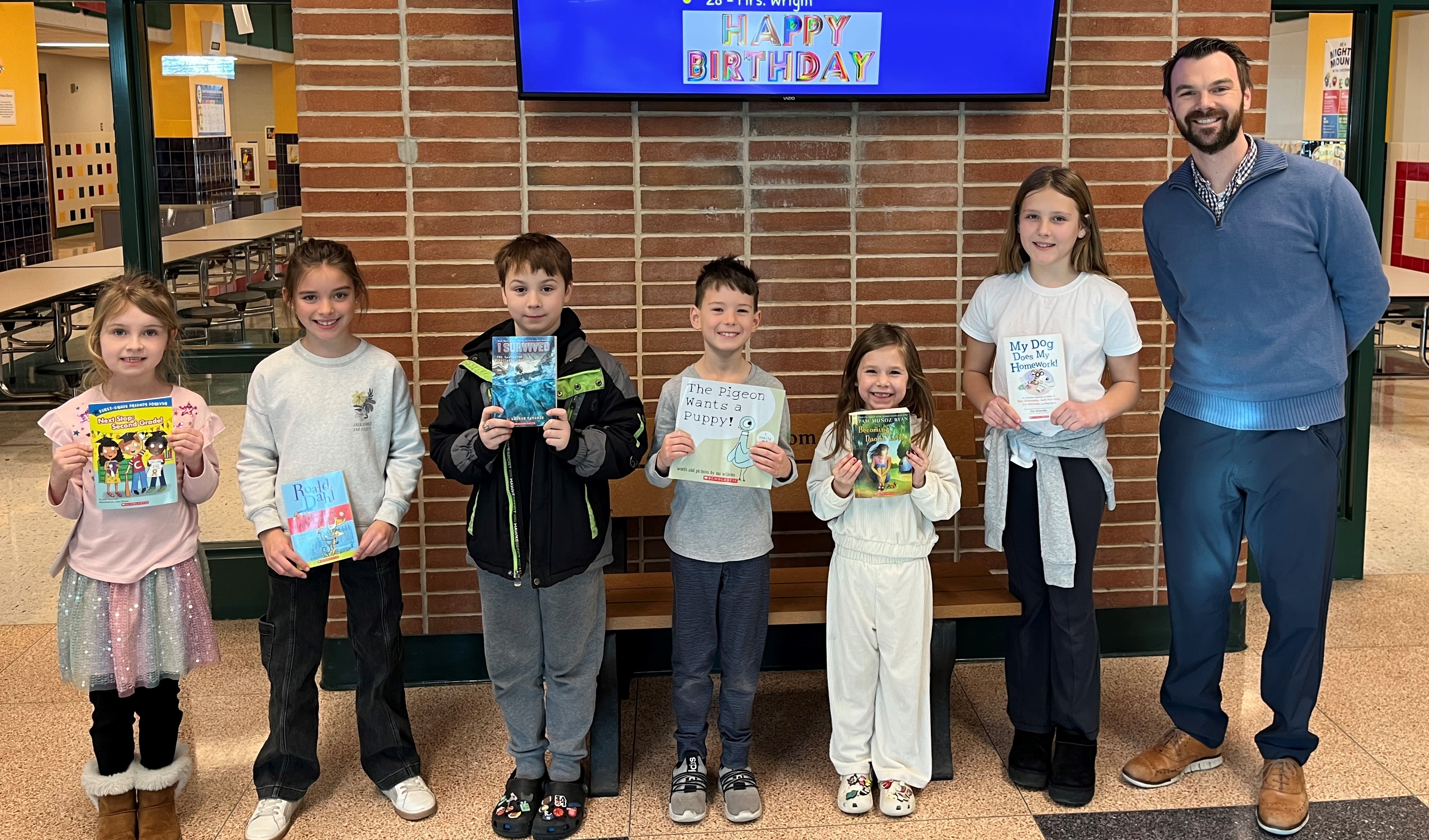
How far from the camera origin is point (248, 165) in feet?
28.6

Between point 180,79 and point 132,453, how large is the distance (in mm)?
3717

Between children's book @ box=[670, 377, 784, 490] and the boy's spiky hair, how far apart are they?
238mm

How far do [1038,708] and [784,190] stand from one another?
5.79 feet

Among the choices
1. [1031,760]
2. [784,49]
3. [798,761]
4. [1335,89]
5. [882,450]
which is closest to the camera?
[882,450]

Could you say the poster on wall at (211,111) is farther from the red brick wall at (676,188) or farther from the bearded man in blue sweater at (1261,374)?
the bearded man in blue sweater at (1261,374)

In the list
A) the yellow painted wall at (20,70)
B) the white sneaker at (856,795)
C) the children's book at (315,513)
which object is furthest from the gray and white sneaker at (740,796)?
the yellow painted wall at (20,70)

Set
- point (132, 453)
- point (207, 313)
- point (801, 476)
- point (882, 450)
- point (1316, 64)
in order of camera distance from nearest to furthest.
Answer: point (132, 453) < point (882, 450) < point (801, 476) < point (1316, 64) < point (207, 313)

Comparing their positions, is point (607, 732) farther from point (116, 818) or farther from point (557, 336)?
point (116, 818)

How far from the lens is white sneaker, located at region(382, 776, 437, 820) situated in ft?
10.2

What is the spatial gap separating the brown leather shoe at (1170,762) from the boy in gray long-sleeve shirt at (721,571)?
1063 millimetres

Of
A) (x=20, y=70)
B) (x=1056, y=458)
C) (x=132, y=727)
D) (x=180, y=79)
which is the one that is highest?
(x=20, y=70)

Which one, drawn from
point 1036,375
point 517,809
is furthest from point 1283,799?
point 517,809

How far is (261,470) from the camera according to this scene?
119 inches

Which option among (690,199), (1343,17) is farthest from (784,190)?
(1343,17)
